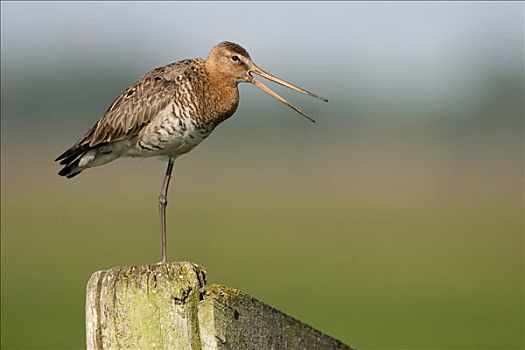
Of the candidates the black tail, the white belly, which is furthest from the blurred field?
the white belly

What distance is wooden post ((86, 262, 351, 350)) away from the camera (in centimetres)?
386

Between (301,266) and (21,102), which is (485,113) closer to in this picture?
(21,102)

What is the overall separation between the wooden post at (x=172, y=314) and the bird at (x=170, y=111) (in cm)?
508

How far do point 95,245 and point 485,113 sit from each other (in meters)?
67.0

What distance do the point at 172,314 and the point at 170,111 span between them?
5399 mm

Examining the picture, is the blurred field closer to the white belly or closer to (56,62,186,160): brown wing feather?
(56,62,186,160): brown wing feather

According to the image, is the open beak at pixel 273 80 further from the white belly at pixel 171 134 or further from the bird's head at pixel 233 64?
the white belly at pixel 171 134

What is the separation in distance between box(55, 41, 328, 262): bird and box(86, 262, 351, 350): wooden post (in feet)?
16.7

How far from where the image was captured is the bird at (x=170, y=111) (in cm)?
920

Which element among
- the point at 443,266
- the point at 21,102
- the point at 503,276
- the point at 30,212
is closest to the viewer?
the point at 503,276

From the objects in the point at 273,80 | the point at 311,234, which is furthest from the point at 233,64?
the point at 311,234

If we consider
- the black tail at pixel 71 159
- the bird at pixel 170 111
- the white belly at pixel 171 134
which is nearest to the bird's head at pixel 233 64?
the bird at pixel 170 111

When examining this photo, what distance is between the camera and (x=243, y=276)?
28016 millimetres

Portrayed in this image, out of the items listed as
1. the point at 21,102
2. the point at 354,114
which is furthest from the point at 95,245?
the point at 21,102
